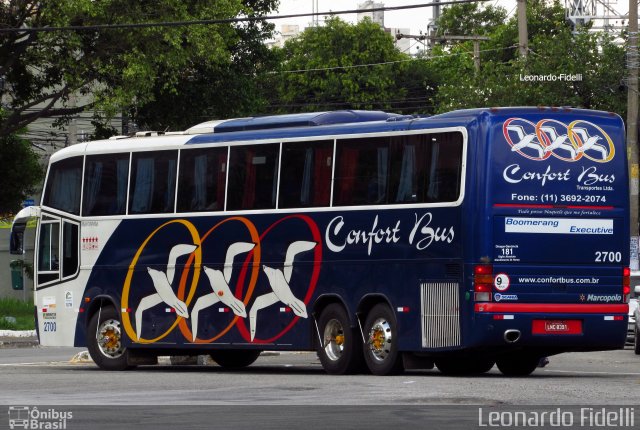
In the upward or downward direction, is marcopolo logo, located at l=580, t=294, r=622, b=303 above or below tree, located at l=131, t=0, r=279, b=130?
below

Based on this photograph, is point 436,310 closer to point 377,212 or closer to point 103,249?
point 377,212

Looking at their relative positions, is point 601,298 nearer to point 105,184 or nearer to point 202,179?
point 202,179

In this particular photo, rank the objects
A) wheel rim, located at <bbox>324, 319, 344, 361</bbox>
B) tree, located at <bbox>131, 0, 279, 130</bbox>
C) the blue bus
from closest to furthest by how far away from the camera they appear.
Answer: the blue bus, wheel rim, located at <bbox>324, 319, 344, 361</bbox>, tree, located at <bbox>131, 0, 279, 130</bbox>

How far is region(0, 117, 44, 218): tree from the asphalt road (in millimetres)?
24403

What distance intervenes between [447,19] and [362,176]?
8693 cm

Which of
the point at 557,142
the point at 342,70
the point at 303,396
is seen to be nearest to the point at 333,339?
the point at 557,142

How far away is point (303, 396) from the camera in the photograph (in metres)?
15.9

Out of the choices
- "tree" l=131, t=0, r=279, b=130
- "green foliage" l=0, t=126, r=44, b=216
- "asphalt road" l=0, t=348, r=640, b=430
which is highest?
"tree" l=131, t=0, r=279, b=130

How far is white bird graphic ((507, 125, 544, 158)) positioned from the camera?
1981cm

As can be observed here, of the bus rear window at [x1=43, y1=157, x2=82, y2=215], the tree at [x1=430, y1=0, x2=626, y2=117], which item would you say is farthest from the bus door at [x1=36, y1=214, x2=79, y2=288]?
the tree at [x1=430, y1=0, x2=626, y2=117]

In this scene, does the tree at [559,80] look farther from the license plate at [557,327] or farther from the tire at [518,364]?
the license plate at [557,327]

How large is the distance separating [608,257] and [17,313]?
84.4 feet

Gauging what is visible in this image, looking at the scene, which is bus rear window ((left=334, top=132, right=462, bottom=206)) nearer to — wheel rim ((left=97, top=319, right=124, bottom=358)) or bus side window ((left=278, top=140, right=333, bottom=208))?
bus side window ((left=278, top=140, right=333, bottom=208))

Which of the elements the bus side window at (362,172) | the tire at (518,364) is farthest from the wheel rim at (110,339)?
the tire at (518,364)
